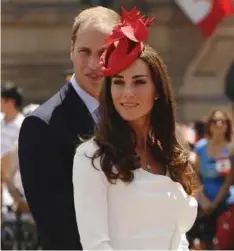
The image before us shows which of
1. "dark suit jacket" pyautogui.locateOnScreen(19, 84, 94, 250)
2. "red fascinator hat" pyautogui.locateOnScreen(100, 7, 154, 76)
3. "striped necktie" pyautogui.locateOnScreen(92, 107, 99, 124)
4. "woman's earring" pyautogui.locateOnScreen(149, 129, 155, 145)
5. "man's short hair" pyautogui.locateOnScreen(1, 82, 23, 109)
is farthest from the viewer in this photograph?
"man's short hair" pyautogui.locateOnScreen(1, 82, 23, 109)

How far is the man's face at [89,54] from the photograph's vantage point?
3307 mm

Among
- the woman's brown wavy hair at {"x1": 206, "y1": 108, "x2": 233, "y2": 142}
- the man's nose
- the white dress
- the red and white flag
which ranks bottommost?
the woman's brown wavy hair at {"x1": 206, "y1": 108, "x2": 233, "y2": 142}

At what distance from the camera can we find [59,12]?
22250 mm

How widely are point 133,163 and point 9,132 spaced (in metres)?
6.32

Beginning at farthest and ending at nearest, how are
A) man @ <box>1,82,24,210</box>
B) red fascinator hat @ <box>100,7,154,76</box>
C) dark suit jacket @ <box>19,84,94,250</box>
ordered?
man @ <box>1,82,24,210</box> < dark suit jacket @ <box>19,84,94,250</box> < red fascinator hat @ <box>100,7,154,76</box>

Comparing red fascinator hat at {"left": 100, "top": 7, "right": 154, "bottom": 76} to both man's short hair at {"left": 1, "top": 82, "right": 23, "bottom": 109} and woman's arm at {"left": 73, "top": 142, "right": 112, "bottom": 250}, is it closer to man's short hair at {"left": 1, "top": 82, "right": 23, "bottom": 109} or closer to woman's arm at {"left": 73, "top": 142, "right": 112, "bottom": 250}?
woman's arm at {"left": 73, "top": 142, "right": 112, "bottom": 250}

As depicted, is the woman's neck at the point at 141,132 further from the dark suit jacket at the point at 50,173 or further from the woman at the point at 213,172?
the woman at the point at 213,172

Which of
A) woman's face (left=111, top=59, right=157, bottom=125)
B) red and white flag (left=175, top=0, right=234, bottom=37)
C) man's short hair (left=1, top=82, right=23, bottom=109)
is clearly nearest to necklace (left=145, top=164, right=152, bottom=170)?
woman's face (left=111, top=59, right=157, bottom=125)

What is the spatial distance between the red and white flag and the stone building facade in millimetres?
10669

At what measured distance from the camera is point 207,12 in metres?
10.4

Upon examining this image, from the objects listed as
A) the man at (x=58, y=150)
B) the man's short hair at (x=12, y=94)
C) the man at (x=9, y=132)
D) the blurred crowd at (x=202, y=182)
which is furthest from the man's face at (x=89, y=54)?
the man's short hair at (x=12, y=94)

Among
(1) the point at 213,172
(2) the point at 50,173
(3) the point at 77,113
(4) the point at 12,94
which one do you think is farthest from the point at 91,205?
(4) the point at 12,94

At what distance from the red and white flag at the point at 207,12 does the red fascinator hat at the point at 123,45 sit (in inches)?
243

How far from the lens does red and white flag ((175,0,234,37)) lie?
9625 mm
